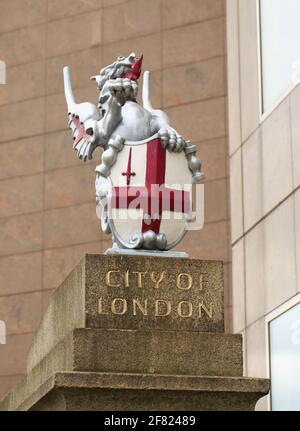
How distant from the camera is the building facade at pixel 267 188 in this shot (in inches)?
632

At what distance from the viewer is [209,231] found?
22672 mm

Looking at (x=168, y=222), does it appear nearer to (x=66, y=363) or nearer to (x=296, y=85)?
(x=66, y=363)

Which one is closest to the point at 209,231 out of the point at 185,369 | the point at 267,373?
the point at 267,373

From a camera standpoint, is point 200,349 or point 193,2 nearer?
point 200,349

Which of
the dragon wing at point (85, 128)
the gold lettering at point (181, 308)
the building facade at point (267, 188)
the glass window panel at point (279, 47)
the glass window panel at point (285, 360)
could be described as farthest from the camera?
the glass window panel at point (279, 47)

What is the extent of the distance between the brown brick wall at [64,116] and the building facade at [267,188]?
13.4 feet

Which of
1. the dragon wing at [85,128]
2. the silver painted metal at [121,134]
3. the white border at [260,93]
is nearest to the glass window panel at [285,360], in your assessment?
the white border at [260,93]

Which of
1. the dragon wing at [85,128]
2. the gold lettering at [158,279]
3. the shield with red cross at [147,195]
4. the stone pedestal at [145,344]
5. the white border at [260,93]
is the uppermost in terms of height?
the white border at [260,93]

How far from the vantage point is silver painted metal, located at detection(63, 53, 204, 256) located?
10.6 meters

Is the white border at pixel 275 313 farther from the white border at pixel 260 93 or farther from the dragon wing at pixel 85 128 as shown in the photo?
the dragon wing at pixel 85 128

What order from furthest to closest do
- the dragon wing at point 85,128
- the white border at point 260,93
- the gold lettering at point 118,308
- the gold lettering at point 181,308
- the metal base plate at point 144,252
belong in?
the white border at point 260,93 → the dragon wing at point 85,128 → the metal base plate at point 144,252 → the gold lettering at point 181,308 → the gold lettering at point 118,308

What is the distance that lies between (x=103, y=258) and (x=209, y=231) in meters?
12.7

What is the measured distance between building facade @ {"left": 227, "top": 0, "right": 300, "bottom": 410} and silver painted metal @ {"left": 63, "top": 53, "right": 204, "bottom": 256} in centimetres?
525

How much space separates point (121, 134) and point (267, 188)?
6.64 metres
